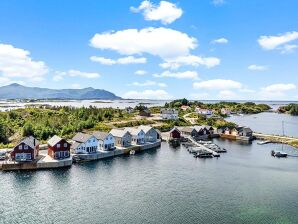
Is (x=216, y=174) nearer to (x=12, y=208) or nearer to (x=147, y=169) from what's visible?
(x=147, y=169)

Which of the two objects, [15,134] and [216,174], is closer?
[216,174]

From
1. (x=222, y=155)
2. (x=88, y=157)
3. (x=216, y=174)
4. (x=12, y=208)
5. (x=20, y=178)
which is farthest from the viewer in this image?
(x=222, y=155)

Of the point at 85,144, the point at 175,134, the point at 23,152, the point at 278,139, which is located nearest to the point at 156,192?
the point at 85,144

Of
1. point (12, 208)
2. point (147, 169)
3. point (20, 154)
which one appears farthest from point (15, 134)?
point (12, 208)

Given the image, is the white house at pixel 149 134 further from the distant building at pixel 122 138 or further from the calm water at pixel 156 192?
the calm water at pixel 156 192

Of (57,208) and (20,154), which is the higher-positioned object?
(20,154)

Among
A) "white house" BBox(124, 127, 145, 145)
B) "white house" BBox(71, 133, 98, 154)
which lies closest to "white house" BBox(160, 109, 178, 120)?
"white house" BBox(124, 127, 145, 145)

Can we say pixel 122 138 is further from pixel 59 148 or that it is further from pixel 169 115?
pixel 169 115
